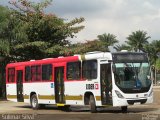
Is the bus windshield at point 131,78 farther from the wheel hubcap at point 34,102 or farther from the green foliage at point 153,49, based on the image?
the green foliage at point 153,49

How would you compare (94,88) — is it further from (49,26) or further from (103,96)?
(49,26)

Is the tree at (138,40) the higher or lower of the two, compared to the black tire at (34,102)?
higher

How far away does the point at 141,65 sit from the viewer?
23.8 m

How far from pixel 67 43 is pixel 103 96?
23912 millimetres

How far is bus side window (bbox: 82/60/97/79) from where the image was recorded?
24.3 metres

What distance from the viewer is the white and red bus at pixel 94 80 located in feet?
75.8

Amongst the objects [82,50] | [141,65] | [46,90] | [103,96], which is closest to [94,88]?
[103,96]

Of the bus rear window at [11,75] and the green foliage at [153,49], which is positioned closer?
the bus rear window at [11,75]

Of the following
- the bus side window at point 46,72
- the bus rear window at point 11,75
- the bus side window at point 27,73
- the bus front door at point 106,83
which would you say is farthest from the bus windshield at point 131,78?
the bus rear window at point 11,75

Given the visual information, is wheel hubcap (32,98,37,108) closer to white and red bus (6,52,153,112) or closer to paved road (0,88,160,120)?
white and red bus (6,52,153,112)

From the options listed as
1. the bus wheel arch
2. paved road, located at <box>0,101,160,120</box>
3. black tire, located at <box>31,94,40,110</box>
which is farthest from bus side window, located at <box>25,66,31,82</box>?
the bus wheel arch

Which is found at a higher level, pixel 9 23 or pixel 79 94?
pixel 9 23

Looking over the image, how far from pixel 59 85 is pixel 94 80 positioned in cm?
387

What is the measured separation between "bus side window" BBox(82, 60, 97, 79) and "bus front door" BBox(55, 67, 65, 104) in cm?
240
